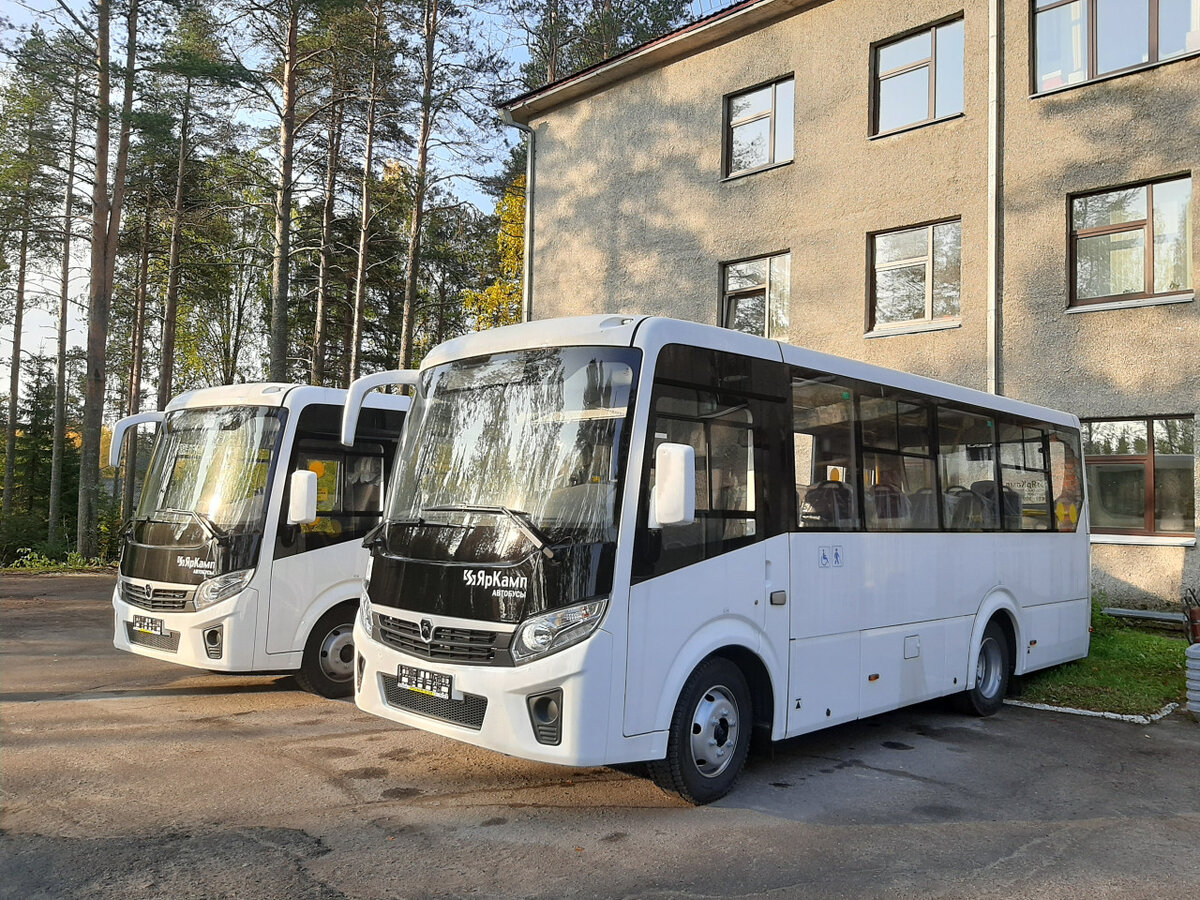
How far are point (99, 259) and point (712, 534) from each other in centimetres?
1971

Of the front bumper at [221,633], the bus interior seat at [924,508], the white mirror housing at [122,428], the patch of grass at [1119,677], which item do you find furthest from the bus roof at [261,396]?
the patch of grass at [1119,677]

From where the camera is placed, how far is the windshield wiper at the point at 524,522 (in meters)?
5.17

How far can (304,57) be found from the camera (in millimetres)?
20234

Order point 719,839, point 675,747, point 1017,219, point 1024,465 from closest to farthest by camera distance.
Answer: point 719,839 < point 675,747 < point 1024,465 < point 1017,219

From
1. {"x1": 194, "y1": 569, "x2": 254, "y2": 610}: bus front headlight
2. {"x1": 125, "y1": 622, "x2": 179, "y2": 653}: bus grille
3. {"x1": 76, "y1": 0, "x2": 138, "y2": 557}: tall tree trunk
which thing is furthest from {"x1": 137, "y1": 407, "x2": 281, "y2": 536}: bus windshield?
{"x1": 76, "y1": 0, "x2": 138, "y2": 557}: tall tree trunk

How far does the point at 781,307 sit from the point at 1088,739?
425 inches

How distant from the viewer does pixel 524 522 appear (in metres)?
5.30

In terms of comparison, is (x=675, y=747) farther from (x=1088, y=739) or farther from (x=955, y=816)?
(x=1088, y=739)

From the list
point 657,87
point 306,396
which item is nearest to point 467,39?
point 657,87

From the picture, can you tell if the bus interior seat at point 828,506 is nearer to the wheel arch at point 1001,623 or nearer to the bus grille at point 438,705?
the wheel arch at point 1001,623

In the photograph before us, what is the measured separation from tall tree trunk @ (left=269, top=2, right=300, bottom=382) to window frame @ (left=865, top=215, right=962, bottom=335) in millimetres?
11718

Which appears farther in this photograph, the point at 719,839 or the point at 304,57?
the point at 304,57

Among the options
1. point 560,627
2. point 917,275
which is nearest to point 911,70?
point 917,275

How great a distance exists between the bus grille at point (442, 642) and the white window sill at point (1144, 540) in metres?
10.8
